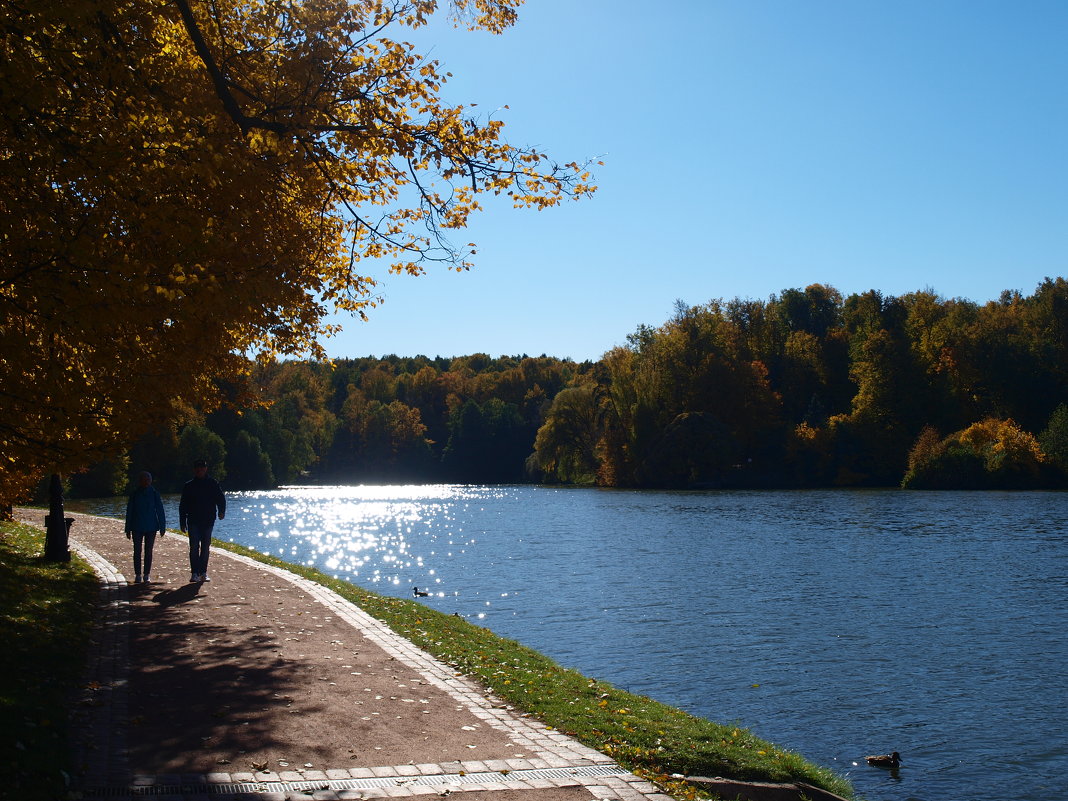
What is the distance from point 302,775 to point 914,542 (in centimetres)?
3049

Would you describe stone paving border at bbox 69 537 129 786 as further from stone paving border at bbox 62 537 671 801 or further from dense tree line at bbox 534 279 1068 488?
dense tree line at bbox 534 279 1068 488

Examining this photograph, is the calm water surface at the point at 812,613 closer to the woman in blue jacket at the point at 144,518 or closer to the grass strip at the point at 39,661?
the woman in blue jacket at the point at 144,518

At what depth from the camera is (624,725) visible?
8906 millimetres

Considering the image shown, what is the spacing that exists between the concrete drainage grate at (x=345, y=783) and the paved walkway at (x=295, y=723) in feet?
0.05

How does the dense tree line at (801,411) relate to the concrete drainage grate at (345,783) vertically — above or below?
above

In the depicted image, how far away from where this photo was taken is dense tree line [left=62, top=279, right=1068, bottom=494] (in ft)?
221

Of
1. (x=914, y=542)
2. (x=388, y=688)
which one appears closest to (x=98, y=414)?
(x=388, y=688)

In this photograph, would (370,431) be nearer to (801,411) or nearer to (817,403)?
(801,411)

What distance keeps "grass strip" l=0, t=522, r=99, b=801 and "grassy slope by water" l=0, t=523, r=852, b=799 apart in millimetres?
15

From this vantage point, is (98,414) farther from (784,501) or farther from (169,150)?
(784,501)

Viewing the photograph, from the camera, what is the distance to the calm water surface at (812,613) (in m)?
12.3

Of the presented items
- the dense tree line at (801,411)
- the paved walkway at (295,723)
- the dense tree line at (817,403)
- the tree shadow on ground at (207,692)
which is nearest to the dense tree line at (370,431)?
the dense tree line at (801,411)

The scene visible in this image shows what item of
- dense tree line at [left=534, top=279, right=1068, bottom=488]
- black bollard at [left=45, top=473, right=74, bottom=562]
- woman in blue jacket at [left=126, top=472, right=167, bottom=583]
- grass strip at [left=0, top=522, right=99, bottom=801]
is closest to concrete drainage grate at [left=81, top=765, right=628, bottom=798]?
grass strip at [left=0, top=522, right=99, bottom=801]

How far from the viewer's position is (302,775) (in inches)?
263
